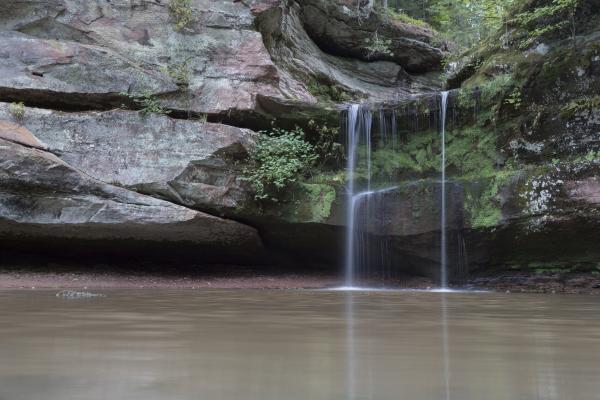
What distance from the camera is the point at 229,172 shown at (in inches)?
487

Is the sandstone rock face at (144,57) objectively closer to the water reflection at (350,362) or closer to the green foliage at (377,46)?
the green foliage at (377,46)

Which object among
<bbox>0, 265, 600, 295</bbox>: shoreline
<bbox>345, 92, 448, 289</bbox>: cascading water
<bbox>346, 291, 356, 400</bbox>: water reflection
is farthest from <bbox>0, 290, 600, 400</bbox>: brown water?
<bbox>345, 92, 448, 289</bbox>: cascading water

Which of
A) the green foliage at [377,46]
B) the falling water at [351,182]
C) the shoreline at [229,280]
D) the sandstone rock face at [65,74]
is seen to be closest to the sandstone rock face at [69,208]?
the shoreline at [229,280]

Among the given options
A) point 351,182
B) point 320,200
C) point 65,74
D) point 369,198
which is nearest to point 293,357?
point 320,200

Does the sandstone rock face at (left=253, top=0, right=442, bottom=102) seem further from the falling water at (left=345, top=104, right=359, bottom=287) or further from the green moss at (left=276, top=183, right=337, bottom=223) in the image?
the green moss at (left=276, top=183, right=337, bottom=223)

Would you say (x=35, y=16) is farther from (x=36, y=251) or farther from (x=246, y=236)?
(x=246, y=236)

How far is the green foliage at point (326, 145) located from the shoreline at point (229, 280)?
10.1ft

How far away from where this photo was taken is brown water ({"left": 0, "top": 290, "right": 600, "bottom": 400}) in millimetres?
2092

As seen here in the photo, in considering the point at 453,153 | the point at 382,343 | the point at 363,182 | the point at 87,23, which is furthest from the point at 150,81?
the point at 382,343

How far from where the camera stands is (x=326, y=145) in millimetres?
13789

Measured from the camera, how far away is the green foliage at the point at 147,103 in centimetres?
1240

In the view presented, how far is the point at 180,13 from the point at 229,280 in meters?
7.31

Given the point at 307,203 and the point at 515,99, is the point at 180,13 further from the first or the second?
the point at 515,99

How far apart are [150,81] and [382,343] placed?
11106mm
